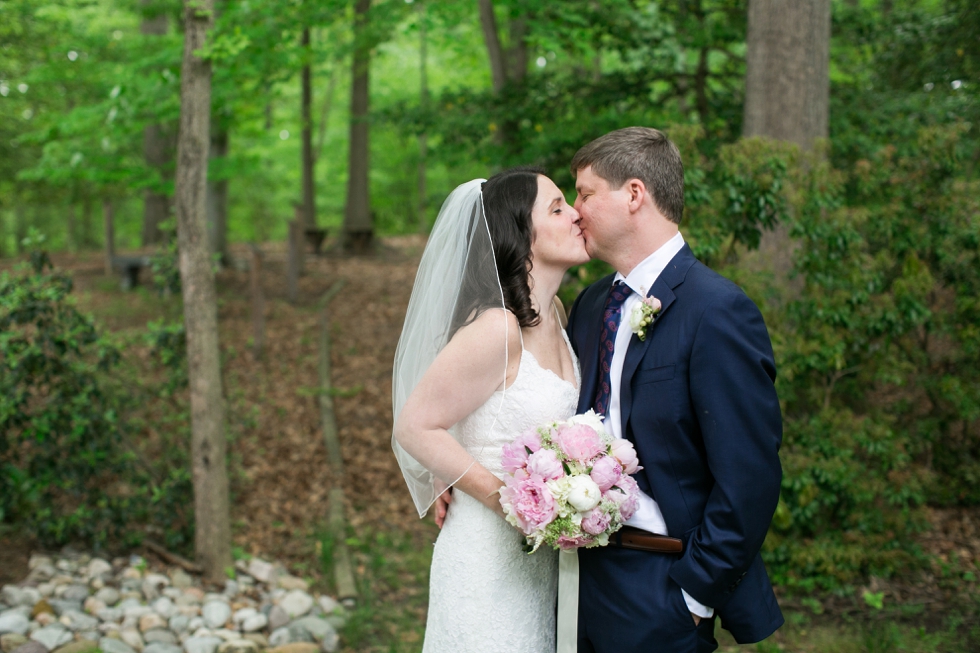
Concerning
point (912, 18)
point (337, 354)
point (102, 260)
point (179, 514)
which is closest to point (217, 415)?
point (179, 514)

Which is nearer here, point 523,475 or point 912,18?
point 523,475

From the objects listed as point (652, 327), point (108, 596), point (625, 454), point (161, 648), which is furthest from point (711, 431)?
point (108, 596)

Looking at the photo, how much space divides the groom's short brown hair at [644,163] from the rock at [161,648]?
4.27 metres

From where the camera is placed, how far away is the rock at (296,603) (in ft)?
18.0

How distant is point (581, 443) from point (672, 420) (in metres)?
0.30

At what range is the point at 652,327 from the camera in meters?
2.39

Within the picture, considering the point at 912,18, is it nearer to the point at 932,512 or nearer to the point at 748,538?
the point at 932,512

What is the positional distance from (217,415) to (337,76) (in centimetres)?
2386

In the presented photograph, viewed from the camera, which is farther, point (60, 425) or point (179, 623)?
point (60, 425)

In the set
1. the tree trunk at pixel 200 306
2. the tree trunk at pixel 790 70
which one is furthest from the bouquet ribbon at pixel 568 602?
the tree trunk at pixel 790 70

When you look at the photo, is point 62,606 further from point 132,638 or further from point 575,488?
point 575,488

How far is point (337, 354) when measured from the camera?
10938 mm

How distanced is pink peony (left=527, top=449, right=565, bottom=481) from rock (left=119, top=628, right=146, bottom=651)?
389 centimetres

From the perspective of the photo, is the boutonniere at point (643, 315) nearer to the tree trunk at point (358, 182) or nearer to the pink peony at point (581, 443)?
the pink peony at point (581, 443)
